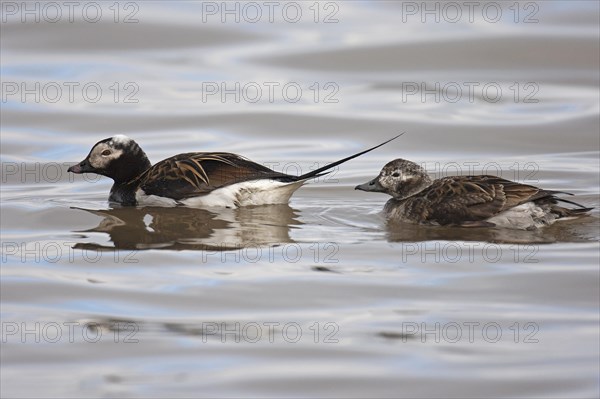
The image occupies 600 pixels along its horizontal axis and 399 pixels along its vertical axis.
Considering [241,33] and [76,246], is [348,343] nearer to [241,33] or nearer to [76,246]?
[76,246]

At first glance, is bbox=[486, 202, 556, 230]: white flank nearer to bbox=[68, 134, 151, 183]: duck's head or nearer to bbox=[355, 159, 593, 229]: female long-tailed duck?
bbox=[355, 159, 593, 229]: female long-tailed duck

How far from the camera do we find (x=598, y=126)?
47.3 feet

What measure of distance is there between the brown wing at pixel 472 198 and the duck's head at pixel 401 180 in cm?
53

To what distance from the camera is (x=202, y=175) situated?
1127cm

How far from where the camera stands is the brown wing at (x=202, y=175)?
11.2 meters

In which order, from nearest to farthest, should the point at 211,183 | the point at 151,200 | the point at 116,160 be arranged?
the point at 211,183 < the point at 151,200 < the point at 116,160

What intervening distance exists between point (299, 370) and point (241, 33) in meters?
11.0

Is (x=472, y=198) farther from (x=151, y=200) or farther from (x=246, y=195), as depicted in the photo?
(x=151, y=200)

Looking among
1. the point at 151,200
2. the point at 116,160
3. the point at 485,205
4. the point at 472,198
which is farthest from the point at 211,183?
the point at 485,205

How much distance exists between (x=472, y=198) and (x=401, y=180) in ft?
3.25

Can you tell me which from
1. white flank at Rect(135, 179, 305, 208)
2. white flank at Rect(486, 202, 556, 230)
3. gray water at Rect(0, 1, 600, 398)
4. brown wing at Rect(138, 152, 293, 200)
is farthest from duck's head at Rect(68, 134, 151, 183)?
white flank at Rect(486, 202, 556, 230)

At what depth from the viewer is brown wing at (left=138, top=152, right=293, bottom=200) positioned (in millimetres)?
11195

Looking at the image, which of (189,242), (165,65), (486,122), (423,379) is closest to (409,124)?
(486,122)

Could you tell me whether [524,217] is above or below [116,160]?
below
